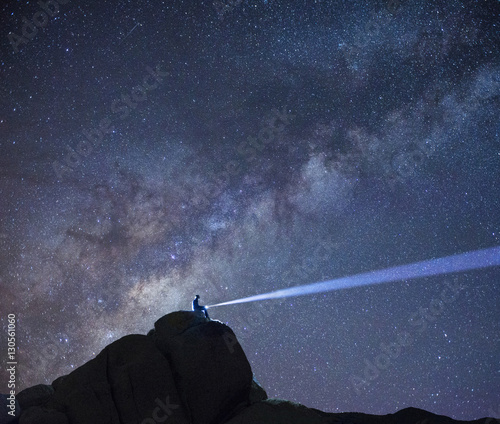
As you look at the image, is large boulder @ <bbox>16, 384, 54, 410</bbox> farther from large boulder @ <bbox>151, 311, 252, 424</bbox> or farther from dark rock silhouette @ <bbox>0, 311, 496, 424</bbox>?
large boulder @ <bbox>151, 311, 252, 424</bbox>

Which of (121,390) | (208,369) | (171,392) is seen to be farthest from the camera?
(208,369)

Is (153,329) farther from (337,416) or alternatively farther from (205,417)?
(337,416)

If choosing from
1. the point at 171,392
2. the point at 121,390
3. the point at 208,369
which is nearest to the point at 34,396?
the point at 121,390

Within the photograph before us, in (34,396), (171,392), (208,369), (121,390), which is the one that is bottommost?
(208,369)

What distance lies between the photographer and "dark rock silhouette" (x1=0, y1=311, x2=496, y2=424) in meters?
11.2

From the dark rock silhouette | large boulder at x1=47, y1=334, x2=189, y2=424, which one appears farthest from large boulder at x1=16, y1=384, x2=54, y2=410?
large boulder at x1=47, y1=334, x2=189, y2=424

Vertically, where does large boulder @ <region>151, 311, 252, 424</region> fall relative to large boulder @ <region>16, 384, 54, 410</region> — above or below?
below

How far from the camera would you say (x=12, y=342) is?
48.0 feet

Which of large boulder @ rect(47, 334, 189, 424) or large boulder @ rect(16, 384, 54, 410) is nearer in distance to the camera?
large boulder @ rect(47, 334, 189, 424)

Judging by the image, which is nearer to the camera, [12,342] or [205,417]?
[205,417]

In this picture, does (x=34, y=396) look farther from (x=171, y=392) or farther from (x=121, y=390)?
(x=171, y=392)

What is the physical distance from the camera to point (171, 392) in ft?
38.5

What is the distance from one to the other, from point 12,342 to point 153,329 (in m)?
5.34

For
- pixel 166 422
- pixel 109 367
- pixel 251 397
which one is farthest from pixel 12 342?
pixel 251 397
